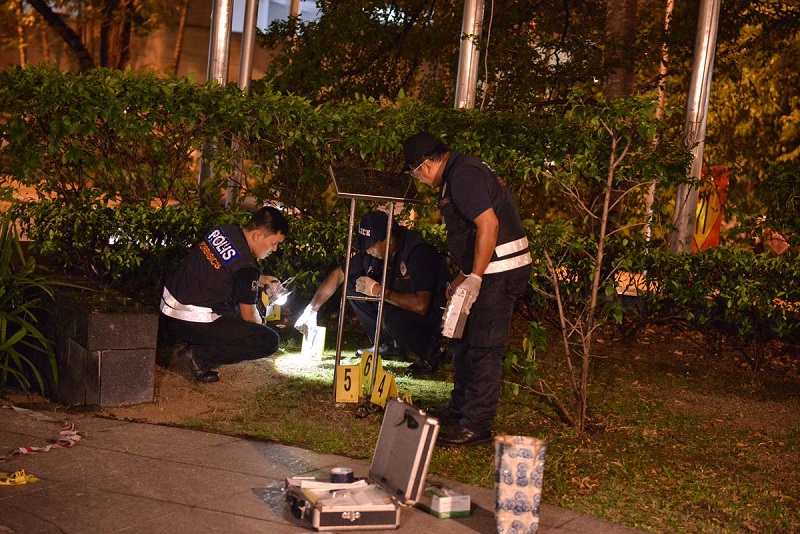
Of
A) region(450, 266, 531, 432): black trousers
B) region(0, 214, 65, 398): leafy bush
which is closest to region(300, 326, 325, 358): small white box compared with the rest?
region(0, 214, 65, 398): leafy bush

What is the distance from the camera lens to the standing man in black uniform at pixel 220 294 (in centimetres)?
688

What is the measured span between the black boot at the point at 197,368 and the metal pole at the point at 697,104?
5176 mm

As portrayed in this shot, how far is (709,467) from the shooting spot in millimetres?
5762

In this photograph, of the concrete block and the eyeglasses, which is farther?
the concrete block

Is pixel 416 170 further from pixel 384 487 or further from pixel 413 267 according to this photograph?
pixel 384 487

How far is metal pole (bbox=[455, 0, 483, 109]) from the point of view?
9836mm

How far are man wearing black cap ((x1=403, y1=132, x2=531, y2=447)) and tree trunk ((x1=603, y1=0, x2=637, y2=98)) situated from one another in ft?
16.9

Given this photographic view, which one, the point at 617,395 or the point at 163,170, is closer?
the point at 617,395

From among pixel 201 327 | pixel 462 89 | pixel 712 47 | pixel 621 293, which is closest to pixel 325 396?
pixel 201 327

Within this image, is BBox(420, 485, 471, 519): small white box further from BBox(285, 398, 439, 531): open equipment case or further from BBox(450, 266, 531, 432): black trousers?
BBox(450, 266, 531, 432): black trousers

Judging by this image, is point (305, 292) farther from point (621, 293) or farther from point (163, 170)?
point (621, 293)

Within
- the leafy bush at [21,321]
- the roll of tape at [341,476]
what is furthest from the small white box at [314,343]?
the roll of tape at [341,476]

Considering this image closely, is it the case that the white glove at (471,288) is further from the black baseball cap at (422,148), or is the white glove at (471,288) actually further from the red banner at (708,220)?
the red banner at (708,220)

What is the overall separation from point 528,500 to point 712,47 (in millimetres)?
7215
